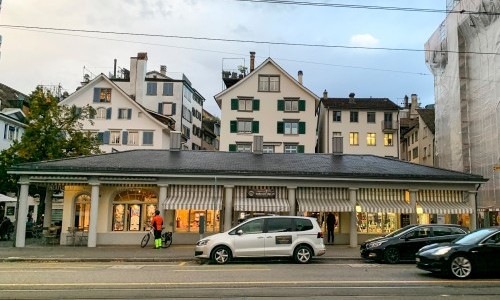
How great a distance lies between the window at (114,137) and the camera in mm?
49500

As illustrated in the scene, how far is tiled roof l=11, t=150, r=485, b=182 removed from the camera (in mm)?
24750

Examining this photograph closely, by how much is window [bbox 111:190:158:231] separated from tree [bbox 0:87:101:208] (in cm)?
746

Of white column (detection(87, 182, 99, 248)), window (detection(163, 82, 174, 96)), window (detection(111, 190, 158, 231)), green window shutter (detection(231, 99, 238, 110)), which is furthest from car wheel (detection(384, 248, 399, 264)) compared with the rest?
window (detection(163, 82, 174, 96))

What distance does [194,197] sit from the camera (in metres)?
25.6

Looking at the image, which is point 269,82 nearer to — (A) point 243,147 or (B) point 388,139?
(A) point 243,147

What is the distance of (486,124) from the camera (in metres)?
30.9

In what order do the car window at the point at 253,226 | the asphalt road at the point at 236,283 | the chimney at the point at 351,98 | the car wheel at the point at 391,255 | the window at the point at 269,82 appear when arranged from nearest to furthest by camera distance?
the asphalt road at the point at 236,283, the car window at the point at 253,226, the car wheel at the point at 391,255, the window at the point at 269,82, the chimney at the point at 351,98

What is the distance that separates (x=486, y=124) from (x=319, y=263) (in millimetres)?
18817

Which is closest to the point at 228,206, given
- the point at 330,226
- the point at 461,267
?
the point at 330,226

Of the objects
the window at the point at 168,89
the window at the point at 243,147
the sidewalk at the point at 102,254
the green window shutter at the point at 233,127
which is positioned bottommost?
the sidewalk at the point at 102,254

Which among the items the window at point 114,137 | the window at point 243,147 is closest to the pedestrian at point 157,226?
the window at point 243,147

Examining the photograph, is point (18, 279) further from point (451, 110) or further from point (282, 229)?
point (451, 110)

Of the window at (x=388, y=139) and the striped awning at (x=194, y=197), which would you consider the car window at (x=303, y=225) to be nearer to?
the striped awning at (x=194, y=197)

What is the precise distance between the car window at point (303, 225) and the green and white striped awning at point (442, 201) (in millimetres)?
10497
